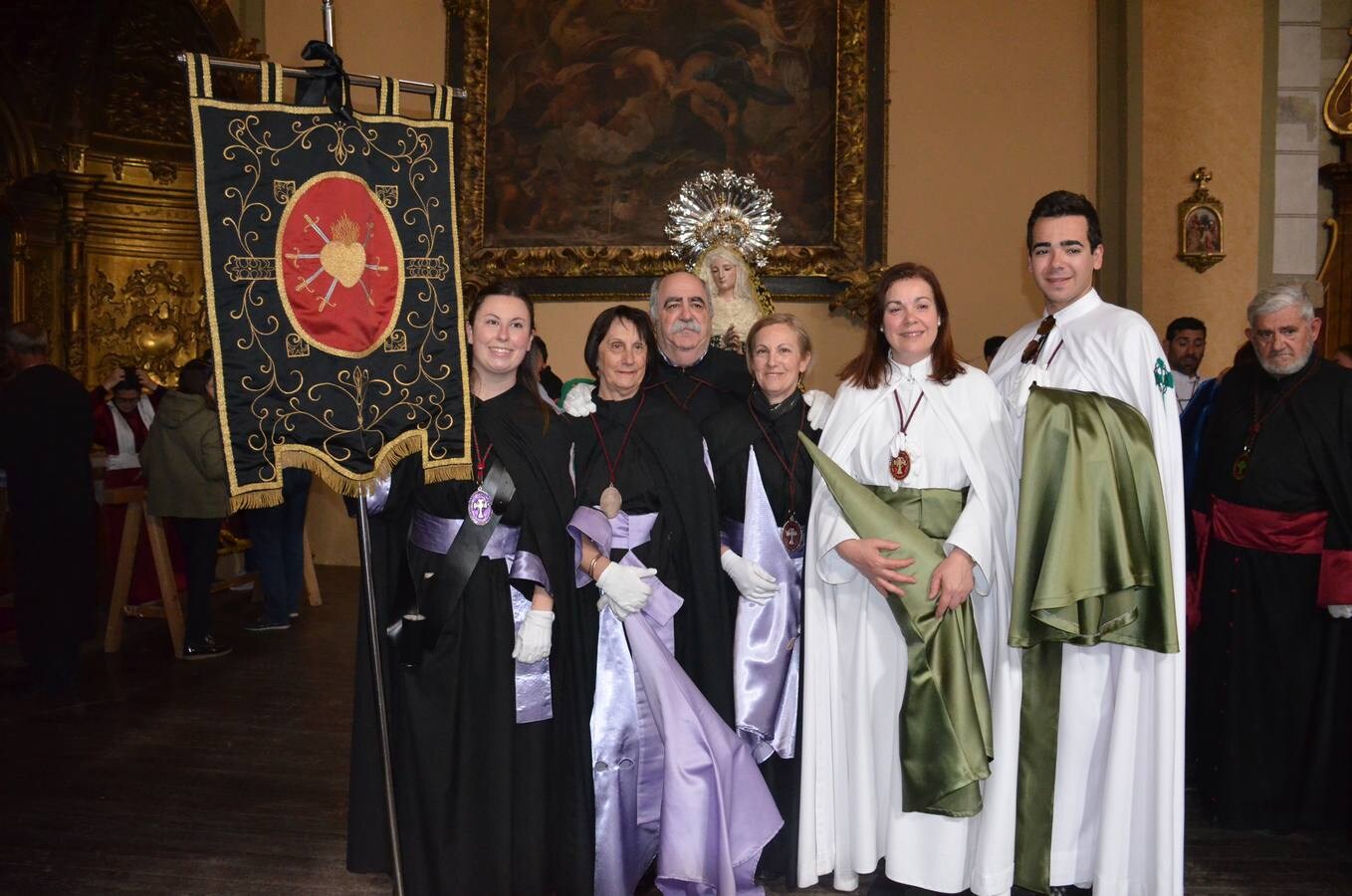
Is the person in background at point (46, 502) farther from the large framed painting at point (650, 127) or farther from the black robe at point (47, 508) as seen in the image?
the large framed painting at point (650, 127)

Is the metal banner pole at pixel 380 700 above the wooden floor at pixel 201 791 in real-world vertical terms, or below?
above

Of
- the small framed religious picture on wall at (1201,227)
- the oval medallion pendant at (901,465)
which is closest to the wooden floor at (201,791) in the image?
the oval medallion pendant at (901,465)

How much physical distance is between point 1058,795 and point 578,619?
1613mm

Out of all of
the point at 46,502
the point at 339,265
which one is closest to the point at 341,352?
the point at 339,265

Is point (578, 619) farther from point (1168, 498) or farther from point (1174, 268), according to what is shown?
point (1174, 268)

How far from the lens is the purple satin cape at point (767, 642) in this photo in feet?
11.5

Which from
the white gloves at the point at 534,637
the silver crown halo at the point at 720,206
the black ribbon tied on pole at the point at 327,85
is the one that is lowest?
the white gloves at the point at 534,637

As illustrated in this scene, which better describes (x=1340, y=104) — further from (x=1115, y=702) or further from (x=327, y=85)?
(x=327, y=85)

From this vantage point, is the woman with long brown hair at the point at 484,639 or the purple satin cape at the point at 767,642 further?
the purple satin cape at the point at 767,642

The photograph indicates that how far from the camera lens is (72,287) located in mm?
10414

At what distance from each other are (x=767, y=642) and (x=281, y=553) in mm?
4921

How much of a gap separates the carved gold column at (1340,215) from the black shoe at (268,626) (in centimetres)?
791

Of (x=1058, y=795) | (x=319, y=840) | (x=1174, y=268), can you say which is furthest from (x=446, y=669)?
(x=1174, y=268)

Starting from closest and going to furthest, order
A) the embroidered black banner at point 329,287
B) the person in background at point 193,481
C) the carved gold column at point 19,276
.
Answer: the embroidered black banner at point 329,287 < the person in background at point 193,481 < the carved gold column at point 19,276
